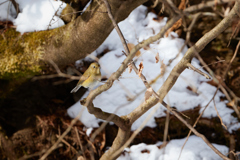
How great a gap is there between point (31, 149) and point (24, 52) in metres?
1.64

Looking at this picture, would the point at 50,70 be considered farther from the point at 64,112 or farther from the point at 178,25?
the point at 178,25

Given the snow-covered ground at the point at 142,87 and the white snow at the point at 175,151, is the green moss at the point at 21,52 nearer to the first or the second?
the snow-covered ground at the point at 142,87

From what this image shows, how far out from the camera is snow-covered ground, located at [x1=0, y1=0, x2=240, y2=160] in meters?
3.06

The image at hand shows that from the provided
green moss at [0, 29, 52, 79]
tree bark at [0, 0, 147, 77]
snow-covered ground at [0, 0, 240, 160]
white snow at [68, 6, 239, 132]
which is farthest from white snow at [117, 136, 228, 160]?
green moss at [0, 29, 52, 79]

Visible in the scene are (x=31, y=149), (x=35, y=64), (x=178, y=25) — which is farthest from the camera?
(x=178, y=25)

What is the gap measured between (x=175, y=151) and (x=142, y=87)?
1.13 metres

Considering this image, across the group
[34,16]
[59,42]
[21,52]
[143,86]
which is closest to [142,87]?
[143,86]

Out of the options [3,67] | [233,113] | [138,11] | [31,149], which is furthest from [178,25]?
[31,149]

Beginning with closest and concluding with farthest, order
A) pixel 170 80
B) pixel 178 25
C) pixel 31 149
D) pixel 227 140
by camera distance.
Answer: pixel 170 80, pixel 227 140, pixel 31 149, pixel 178 25

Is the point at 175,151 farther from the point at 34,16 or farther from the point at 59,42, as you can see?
the point at 34,16

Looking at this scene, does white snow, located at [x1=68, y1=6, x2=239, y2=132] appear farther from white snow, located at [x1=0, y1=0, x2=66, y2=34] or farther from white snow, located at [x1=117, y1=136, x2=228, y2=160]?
white snow, located at [x1=0, y1=0, x2=66, y2=34]

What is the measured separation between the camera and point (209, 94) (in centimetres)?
331

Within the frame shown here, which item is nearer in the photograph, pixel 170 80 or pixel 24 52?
pixel 170 80

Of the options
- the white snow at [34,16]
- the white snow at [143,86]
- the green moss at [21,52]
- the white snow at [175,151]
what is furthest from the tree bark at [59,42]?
the white snow at [175,151]
